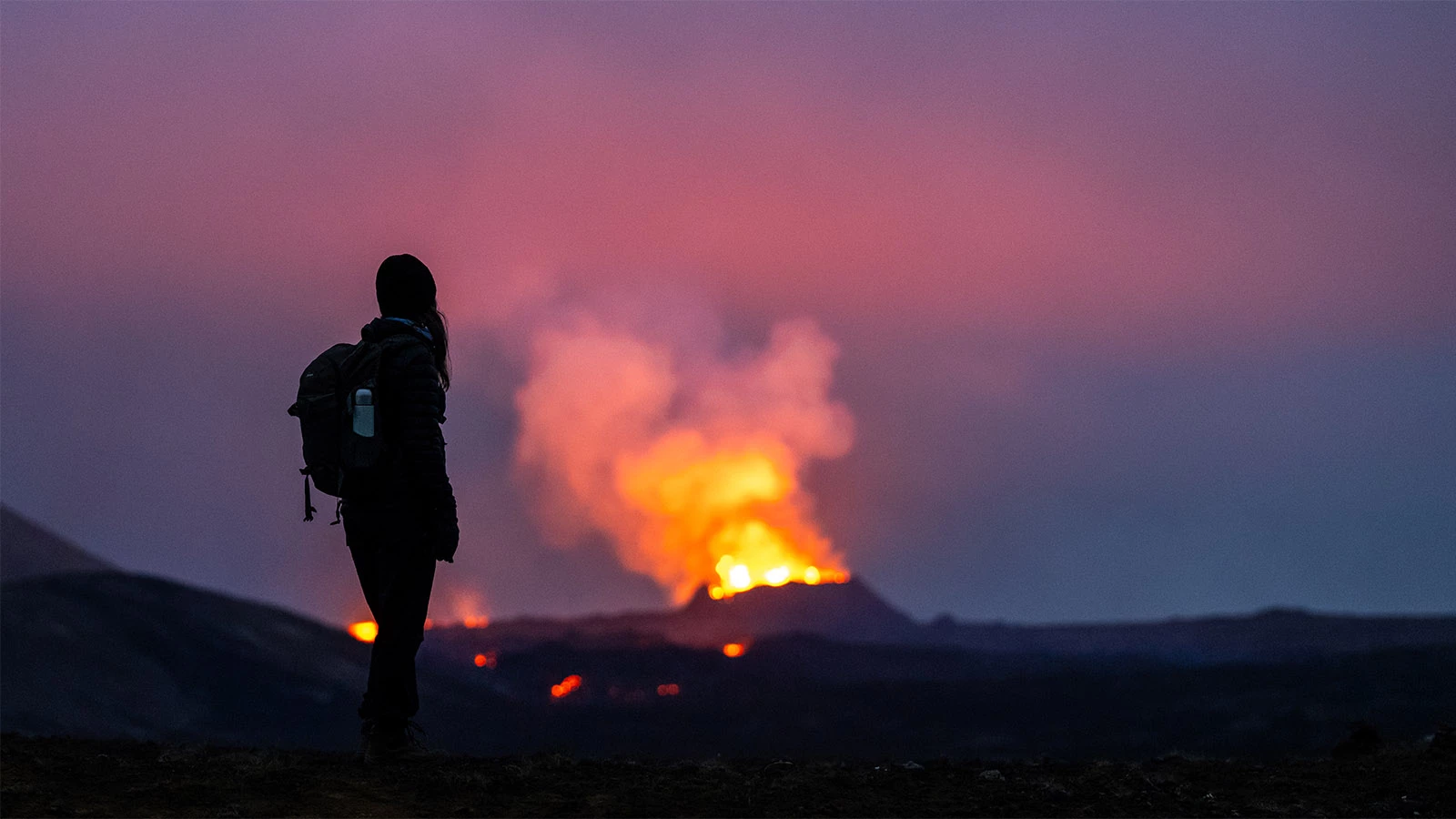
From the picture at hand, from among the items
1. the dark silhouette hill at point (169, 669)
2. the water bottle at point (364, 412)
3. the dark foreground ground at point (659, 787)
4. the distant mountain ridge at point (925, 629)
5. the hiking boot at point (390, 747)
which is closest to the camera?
the dark foreground ground at point (659, 787)

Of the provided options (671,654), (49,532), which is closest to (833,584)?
(671,654)

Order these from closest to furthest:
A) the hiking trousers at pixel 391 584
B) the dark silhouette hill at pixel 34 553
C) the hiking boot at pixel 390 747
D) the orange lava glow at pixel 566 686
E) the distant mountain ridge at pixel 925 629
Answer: the hiking trousers at pixel 391 584, the hiking boot at pixel 390 747, the orange lava glow at pixel 566 686, the dark silhouette hill at pixel 34 553, the distant mountain ridge at pixel 925 629

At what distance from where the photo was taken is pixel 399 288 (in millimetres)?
9930

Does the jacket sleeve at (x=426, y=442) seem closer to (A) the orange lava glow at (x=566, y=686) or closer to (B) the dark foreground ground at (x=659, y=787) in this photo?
(B) the dark foreground ground at (x=659, y=787)

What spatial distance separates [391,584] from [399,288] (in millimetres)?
1887

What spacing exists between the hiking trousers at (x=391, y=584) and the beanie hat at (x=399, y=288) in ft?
4.19

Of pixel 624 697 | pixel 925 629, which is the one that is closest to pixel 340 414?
pixel 624 697

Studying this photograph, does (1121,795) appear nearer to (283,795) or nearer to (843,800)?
(843,800)

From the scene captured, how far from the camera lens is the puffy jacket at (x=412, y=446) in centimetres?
941

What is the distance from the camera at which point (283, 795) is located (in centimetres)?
862

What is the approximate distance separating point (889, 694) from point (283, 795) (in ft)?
197

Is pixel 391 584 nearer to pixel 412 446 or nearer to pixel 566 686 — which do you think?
pixel 412 446

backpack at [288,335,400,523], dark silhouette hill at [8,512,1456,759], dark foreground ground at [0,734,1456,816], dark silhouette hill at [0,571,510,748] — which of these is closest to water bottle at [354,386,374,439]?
backpack at [288,335,400,523]

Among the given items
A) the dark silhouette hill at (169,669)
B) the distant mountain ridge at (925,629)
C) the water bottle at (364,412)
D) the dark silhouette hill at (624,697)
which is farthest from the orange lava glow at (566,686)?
the water bottle at (364,412)
